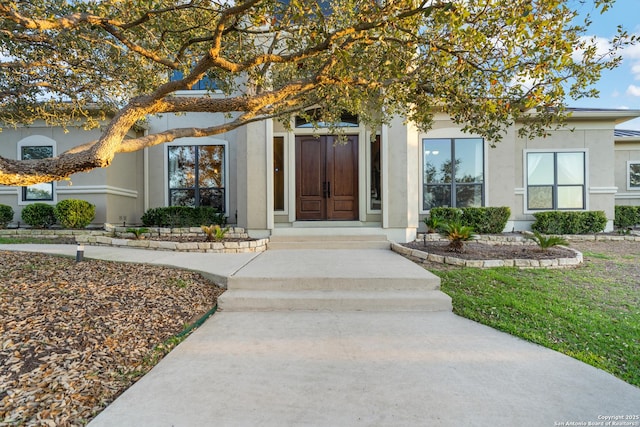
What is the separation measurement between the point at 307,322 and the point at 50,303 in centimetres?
280

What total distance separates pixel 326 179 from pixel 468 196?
15.1 feet

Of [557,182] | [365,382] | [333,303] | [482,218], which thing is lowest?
[365,382]

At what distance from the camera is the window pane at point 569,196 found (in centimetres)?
998

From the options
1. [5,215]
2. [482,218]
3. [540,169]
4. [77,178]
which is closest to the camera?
[482,218]

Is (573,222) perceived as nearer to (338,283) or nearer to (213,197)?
(338,283)

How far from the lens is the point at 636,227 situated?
422 inches

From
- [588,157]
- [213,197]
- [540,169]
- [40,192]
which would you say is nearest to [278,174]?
[213,197]

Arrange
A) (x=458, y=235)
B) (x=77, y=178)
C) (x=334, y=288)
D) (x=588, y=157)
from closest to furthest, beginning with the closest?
(x=334, y=288) < (x=458, y=235) < (x=77, y=178) < (x=588, y=157)

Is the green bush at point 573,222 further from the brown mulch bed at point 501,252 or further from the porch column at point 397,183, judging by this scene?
the porch column at point 397,183

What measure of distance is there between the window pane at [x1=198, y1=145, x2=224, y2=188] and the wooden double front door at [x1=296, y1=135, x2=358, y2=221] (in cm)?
289

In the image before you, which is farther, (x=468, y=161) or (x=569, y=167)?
(x=569, y=167)

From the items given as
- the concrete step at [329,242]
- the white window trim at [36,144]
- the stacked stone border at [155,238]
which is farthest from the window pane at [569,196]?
the white window trim at [36,144]

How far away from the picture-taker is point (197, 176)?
10094 mm

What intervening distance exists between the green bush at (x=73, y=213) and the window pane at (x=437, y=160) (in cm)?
1020
